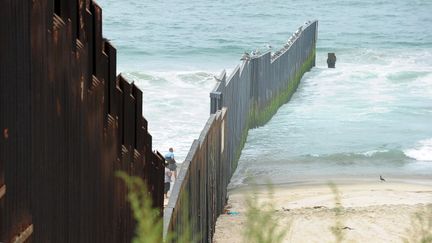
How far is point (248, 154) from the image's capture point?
24.0 metres

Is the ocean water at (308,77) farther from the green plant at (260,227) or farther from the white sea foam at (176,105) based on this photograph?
the green plant at (260,227)

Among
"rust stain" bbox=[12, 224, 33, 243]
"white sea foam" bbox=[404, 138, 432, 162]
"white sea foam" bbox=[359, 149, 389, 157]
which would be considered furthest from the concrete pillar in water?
"rust stain" bbox=[12, 224, 33, 243]

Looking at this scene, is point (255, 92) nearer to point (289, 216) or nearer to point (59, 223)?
point (289, 216)

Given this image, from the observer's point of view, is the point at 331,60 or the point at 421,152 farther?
the point at 331,60

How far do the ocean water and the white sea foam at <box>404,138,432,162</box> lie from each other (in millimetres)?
24

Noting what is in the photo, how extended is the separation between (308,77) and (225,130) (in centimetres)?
2637

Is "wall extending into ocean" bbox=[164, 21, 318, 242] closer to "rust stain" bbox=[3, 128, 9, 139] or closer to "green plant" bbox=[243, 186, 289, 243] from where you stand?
"green plant" bbox=[243, 186, 289, 243]

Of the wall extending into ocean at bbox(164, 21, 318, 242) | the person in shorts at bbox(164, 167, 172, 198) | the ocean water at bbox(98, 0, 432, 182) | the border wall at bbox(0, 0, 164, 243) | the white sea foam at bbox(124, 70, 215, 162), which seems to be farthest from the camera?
the white sea foam at bbox(124, 70, 215, 162)

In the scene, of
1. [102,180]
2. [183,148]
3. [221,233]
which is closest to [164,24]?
[183,148]

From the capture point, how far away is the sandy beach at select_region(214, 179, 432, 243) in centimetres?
1571

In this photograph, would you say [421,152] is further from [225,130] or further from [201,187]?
[201,187]

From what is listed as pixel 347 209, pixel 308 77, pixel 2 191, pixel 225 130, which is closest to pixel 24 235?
pixel 2 191

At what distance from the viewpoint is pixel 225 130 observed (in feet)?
54.1

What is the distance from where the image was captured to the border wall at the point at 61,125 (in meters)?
3.06
